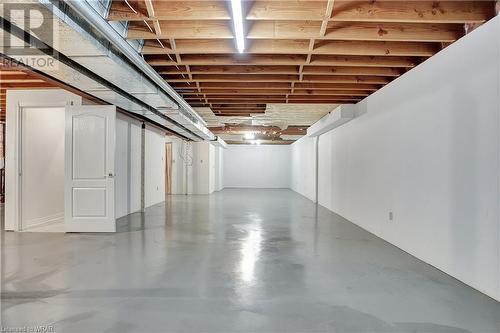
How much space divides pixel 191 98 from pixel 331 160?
11.9 ft

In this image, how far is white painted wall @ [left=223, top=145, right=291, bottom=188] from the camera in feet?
48.8

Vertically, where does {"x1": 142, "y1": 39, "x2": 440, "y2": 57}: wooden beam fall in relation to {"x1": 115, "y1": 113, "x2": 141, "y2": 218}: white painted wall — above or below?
above

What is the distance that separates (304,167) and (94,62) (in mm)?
8981

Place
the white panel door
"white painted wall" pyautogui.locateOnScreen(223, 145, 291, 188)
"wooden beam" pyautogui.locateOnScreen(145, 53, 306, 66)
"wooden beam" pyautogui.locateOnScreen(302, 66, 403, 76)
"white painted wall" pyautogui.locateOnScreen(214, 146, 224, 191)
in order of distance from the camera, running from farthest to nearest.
A: "white painted wall" pyautogui.locateOnScreen(223, 145, 291, 188) → "white painted wall" pyautogui.locateOnScreen(214, 146, 224, 191) → the white panel door → "wooden beam" pyautogui.locateOnScreen(302, 66, 403, 76) → "wooden beam" pyautogui.locateOnScreen(145, 53, 306, 66)

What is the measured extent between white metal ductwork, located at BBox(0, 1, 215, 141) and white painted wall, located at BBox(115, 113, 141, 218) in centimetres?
132

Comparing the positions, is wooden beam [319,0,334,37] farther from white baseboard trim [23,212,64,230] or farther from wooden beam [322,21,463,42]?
white baseboard trim [23,212,64,230]

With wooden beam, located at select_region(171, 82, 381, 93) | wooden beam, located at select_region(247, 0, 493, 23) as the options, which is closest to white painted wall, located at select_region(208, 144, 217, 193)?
wooden beam, located at select_region(171, 82, 381, 93)

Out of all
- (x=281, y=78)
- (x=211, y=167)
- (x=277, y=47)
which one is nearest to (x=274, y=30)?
(x=277, y=47)

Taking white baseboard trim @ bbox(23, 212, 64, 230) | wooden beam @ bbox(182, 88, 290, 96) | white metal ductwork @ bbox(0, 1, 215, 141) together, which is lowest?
white baseboard trim @ bbox(23, 212, 64, 230)

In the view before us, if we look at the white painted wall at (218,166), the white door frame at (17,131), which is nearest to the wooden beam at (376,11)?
the white door frame at (17,131)

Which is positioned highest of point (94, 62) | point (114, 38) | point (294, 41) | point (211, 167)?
point (294, 41)

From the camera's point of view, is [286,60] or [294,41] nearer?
[294,41]

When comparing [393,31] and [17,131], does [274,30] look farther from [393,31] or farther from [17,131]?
[17,131]

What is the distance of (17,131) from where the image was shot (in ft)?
15.5
